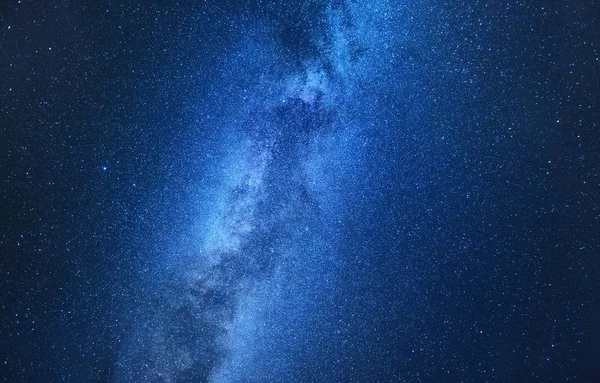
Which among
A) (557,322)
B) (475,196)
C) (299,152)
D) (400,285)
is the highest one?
(299,152)

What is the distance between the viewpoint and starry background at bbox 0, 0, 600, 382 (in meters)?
1.42

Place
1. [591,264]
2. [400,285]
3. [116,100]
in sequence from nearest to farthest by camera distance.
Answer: [116,100], [591,264], [400,285]

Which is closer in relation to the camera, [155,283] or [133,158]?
[133,158]

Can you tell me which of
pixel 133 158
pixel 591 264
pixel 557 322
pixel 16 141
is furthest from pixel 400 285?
pixel 16 141

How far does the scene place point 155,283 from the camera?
165 centimetres

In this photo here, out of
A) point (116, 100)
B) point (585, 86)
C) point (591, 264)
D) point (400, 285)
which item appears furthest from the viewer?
A: point (400, 285)

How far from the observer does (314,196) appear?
1.77 metres

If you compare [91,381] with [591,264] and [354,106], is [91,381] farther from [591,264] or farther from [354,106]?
[591,264]

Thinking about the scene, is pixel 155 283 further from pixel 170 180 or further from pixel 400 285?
pixel 400 285

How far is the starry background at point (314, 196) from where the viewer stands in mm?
1415

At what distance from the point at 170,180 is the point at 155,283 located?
1.74 feet

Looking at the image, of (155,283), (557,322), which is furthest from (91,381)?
(557,322)

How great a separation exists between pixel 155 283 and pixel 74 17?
122cm

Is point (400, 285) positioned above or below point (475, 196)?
below
